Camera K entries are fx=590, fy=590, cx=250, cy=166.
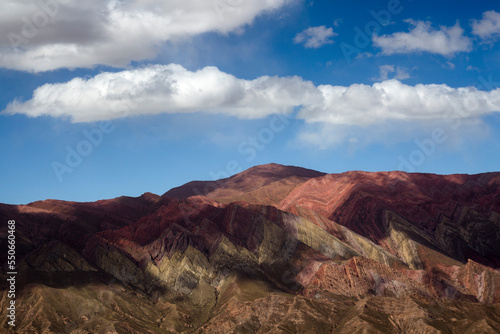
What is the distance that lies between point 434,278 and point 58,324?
11628 centimetres

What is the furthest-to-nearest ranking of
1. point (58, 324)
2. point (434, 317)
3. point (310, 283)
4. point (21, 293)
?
point (310, 283) → point (21, 293) → point (58, 324) → point (434, 317)

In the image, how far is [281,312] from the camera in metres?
162

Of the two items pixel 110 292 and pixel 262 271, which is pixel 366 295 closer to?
pixel 262 271

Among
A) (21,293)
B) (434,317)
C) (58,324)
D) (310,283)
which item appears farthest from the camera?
(310,283)

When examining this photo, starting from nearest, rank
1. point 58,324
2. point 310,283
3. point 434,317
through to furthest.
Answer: point 434,317 → point 58,324 → point 310,283

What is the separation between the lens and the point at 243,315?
531 ft

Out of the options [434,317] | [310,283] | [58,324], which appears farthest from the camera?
[310,283]

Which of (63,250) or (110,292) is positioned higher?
(63,250)

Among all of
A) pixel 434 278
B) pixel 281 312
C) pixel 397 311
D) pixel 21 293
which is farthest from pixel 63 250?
pixel 434 278

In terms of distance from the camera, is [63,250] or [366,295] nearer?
[366,295]

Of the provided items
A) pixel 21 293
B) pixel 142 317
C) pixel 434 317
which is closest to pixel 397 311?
pixel 434 317

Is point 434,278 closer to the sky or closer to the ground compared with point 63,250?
closer to the ground

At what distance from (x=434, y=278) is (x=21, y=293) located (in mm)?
127738

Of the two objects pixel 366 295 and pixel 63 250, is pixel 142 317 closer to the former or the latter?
pixel 63 250
